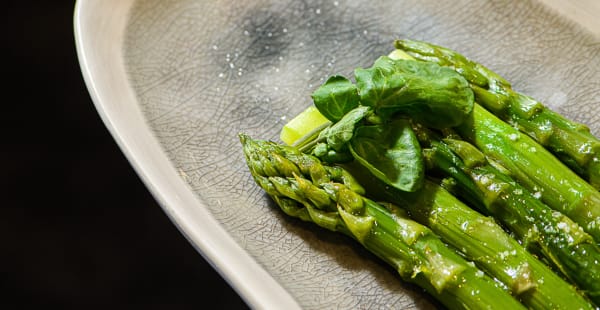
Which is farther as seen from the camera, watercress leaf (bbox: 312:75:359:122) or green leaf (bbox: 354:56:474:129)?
watercress leaf (bbox: 312:75:359:122)

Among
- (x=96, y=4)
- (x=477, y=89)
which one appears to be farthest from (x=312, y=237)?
(x=96, y=4)

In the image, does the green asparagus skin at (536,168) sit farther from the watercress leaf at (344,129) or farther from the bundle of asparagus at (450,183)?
the watercress leaf at (344,129)

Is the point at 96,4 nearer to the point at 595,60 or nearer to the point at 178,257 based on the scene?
the point at 178,257

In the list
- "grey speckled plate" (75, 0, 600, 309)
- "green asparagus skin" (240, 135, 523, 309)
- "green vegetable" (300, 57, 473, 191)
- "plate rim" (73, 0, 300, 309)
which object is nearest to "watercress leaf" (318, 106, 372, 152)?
"green vegetable" (300, 57, 473, 191)

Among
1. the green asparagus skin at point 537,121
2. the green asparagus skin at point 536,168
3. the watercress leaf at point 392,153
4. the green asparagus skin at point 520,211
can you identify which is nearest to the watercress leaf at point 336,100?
the watercress leaf at point 392,153

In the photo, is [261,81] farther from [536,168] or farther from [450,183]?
[536,168]

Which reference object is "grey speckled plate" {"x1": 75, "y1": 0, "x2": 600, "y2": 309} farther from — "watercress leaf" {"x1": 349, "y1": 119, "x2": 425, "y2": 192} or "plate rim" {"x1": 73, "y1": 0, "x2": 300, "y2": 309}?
"watercress leaf" {"x1": 349, "y1": 119, "x2": 425, "y2": 192}

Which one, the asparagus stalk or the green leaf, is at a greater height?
the green leaf
